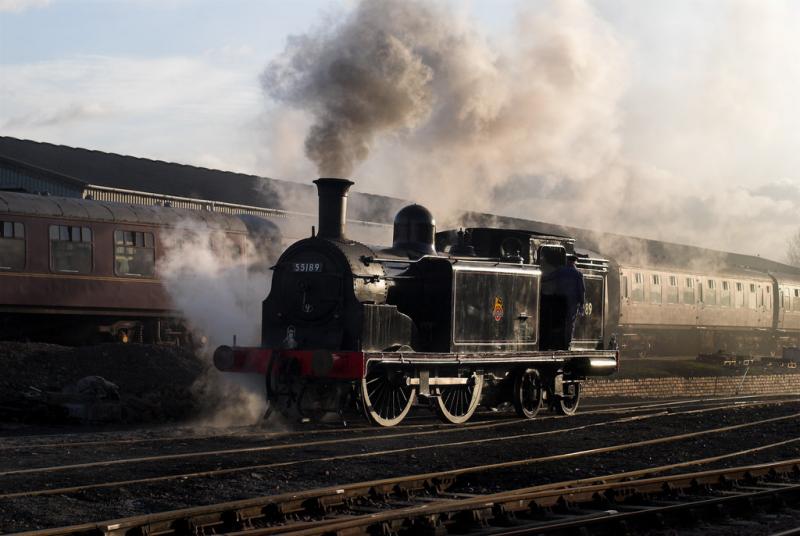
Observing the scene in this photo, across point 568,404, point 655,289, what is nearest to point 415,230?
point 568,404

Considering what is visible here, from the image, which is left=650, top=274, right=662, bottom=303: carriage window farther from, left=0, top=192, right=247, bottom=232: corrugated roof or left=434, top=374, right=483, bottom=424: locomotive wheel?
left=434, top=374, right=483, bottom=424: locomotive wheel

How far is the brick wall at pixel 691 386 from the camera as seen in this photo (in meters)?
25.0

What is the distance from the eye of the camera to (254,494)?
353 inches

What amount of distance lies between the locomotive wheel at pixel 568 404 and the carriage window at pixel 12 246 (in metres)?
10.7

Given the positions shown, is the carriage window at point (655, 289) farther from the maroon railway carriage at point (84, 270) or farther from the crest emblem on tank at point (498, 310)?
the crest emblem on tank at point (498, 310)

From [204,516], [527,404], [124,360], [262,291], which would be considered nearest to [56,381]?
[124,360]

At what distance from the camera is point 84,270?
21797mm

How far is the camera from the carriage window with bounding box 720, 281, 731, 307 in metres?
39.7

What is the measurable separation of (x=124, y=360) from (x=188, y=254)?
14.5 feet

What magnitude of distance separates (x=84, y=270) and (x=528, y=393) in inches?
393

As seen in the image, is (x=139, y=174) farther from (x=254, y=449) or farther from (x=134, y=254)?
(x=254, y=449)

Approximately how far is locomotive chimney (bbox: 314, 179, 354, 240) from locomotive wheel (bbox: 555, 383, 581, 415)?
5.34 metres

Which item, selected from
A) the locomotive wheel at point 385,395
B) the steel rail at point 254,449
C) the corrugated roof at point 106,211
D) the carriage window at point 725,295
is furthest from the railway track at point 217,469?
the carriage window at point 725,295

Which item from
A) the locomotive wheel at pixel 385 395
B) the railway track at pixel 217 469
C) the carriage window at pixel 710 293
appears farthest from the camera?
the carriage window at pixel 710 293
